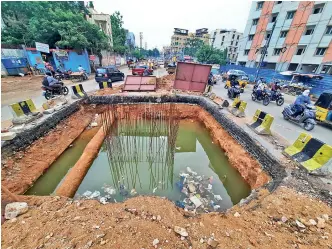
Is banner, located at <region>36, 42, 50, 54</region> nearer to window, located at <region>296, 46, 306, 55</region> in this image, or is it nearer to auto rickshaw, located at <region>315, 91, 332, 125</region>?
auto rickshaw, located at <region>315, 91, 332, 125</region>

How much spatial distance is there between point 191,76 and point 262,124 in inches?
224

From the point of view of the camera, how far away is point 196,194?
3.60 m

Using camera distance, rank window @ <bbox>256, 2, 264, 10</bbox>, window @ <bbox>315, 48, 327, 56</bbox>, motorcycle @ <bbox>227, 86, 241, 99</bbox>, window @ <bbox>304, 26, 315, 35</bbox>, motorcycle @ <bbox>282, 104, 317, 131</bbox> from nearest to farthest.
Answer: motorcycle @ <bbox>282, 104, 317, 131</bbox> < motorcycle @ <bbox>227, 86, 241, 99</bbox> < window @ <bbox>315, 48, 327, 56</bbox> < window @ <bbox>304, 26, 315, 35</bbox> < window @ <bbox>256, 2, 264, 10</bbox>

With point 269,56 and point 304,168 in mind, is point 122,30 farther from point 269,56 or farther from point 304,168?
point 304,168

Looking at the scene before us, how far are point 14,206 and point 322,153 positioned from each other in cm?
552

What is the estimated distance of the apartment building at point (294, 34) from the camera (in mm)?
13375

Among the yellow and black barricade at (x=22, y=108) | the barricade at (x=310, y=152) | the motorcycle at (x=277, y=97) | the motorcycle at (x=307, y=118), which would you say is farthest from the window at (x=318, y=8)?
the yellow and black barricade at (x=22, y=108)

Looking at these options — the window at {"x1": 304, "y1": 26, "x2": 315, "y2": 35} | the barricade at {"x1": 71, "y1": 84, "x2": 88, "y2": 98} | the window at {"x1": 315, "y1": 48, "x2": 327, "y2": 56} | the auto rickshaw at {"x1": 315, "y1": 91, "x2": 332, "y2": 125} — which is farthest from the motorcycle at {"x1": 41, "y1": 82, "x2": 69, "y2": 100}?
the window at {"x1": 304, "y1": 26, "x2": 315, "y2": 35}

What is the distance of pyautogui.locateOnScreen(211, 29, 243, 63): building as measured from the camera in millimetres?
36125

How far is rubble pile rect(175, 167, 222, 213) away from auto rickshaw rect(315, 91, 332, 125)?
510 cm

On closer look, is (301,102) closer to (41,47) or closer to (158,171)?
(158,171)

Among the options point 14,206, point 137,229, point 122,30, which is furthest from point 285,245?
point 122,30

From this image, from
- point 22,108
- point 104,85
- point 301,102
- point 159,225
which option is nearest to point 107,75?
point 104,85

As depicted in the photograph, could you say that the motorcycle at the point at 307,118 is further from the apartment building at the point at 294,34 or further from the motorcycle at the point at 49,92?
the apartment building at the point at 294,34
